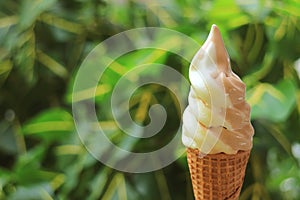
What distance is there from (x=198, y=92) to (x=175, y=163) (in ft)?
1.70

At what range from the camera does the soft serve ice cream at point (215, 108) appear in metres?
0.67

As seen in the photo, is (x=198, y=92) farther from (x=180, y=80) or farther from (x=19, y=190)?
(x=19, y=190)

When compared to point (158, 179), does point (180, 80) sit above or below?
above

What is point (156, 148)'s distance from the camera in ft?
3.70

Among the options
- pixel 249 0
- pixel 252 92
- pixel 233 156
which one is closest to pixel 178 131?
pixel 252 92

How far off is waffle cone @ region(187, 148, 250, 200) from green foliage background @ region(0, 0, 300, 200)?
11.8 inches

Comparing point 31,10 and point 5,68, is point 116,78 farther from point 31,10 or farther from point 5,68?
point 5,68

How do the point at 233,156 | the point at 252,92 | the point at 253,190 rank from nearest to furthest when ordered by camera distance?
the point at 233,156, the point at 252,92, the point at 253,190

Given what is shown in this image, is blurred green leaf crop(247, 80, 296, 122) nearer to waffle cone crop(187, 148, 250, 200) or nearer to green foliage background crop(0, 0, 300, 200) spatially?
green foliage background crop(0, 0, 300, 200)

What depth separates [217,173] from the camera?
677 mm

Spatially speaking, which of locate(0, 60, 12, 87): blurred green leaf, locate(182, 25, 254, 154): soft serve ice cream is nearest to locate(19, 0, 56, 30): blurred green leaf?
locate(0, 60, 12, 87): blurred green leaf

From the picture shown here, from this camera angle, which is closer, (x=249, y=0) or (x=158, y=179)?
(x=249, y=0)

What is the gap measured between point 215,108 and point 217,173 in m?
0.08

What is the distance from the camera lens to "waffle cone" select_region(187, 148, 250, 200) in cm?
68
